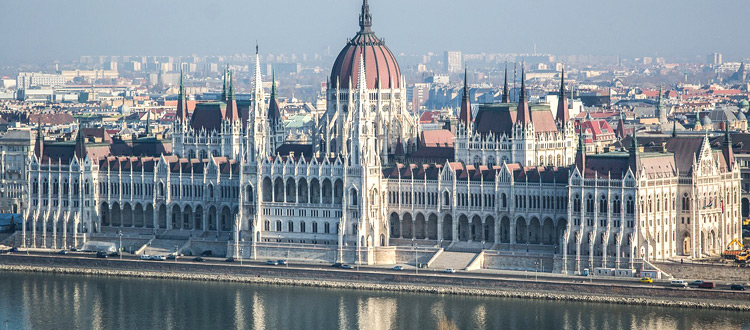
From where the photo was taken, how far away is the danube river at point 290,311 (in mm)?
152250

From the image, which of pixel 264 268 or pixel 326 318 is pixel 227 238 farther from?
pixel 326 318

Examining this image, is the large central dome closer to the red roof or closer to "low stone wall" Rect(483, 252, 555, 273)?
the red roof

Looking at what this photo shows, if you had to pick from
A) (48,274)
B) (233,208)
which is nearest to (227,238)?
(233,208)

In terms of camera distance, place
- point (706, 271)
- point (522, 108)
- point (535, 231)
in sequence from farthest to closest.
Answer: point (522, 108) < point (535, 231) < point (706, 271)

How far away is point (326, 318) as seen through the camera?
157 metres

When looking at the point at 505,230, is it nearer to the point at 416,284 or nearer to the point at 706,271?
the point at 416,284

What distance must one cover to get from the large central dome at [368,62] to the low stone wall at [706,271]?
43729 mm

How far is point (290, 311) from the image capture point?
15975cm

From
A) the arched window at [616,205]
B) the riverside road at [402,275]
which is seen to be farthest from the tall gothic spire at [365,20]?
the arched window at [616,205]

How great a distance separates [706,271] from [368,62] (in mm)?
48385

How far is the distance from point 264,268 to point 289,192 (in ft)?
34.2

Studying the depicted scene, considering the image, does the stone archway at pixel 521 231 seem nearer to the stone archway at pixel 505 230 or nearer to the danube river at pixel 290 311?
the stone archway at pixel 505 230

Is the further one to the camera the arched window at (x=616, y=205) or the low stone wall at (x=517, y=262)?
the low stone wall at (x=517, y=262)

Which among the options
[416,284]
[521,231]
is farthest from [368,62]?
[416,284]
